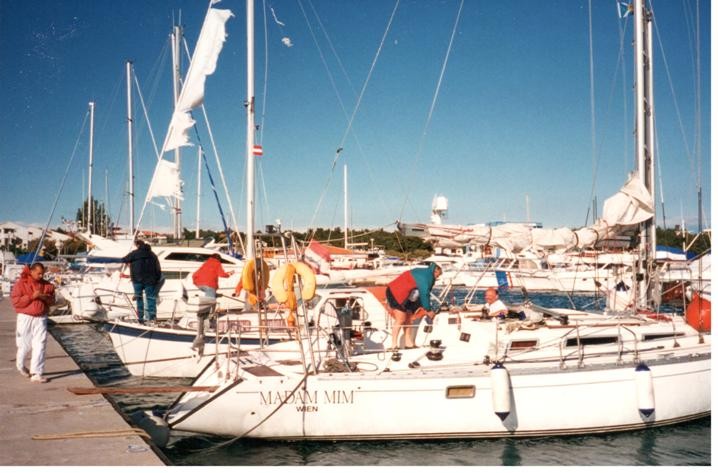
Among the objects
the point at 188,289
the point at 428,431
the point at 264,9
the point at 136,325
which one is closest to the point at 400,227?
the point at 428,431

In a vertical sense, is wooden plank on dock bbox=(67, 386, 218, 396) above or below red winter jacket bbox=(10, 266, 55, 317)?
below

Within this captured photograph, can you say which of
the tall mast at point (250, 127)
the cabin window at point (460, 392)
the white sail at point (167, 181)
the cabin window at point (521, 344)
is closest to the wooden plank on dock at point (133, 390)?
the cabin window at point (460, 392)

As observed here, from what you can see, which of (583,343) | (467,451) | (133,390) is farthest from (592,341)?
(133,390)

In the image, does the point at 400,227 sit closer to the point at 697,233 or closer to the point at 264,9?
the point at 697,233

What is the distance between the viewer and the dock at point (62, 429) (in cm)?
552

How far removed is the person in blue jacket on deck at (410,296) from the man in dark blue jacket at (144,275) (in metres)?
5.72

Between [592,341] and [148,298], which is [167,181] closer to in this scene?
[148,298]

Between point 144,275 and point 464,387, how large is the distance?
7332 mm

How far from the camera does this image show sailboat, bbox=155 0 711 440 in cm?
756

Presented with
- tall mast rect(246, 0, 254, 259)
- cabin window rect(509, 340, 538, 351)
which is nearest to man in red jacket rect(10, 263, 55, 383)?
tall mast rect(246, 0, 254, 259)

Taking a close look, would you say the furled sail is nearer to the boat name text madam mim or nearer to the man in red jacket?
the man in red jacket

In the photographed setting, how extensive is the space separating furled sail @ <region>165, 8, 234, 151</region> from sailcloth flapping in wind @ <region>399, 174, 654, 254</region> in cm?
504

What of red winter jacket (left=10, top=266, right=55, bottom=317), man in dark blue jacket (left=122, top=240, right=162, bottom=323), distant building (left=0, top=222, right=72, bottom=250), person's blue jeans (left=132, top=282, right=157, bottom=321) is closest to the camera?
red winter jacket (left=10, top=266, right=55, bottom=317)

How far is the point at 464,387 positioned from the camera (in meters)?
7.65
